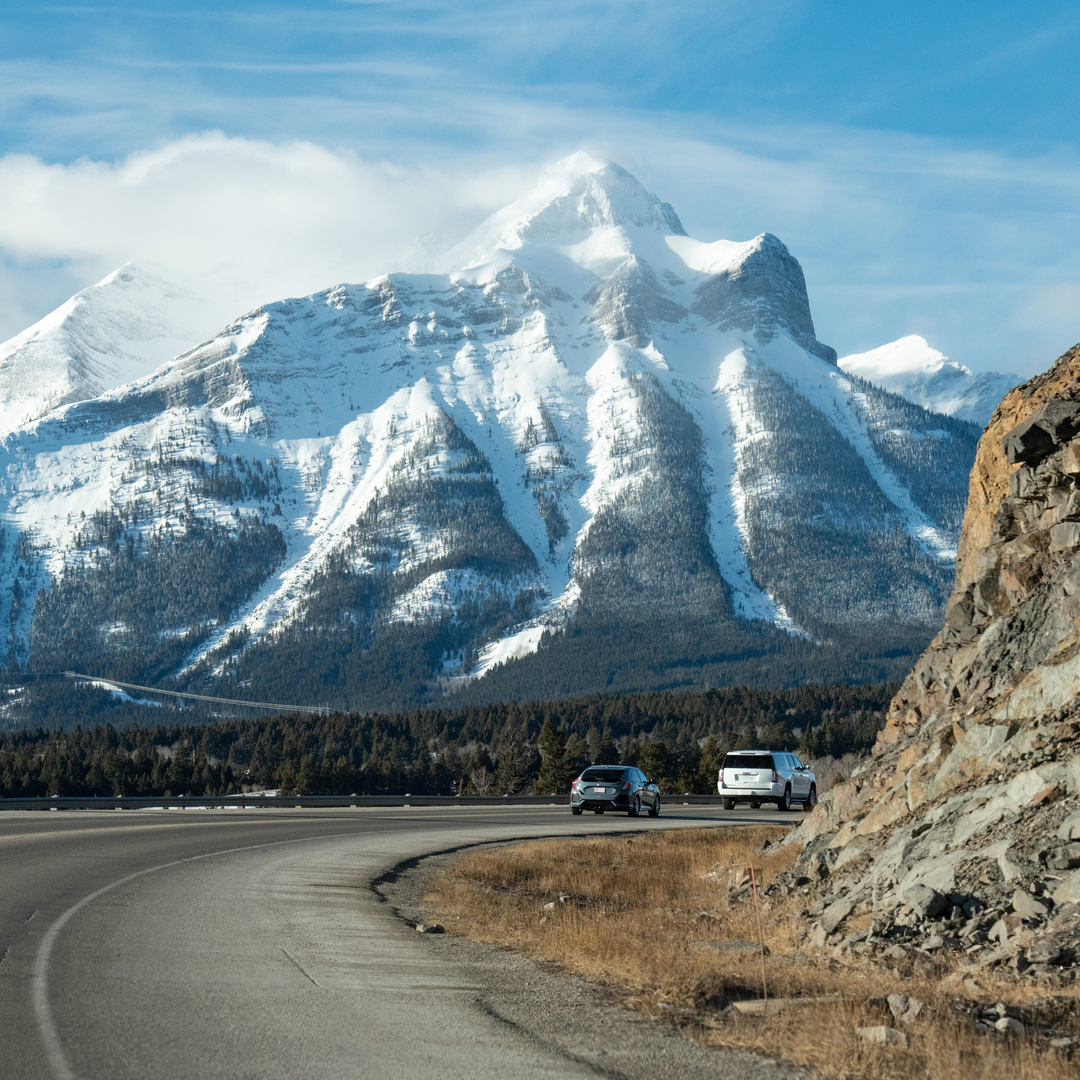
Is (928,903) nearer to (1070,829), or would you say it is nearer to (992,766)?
(1070,829)

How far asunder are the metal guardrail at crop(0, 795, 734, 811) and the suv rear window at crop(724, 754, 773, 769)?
12.5 metres

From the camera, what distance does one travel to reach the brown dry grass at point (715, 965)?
818 centimetres

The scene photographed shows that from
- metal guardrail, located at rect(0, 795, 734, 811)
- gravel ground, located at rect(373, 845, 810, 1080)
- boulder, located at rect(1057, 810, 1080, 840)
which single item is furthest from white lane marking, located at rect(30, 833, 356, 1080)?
metal guardrail, located at rect(0, 795, 734, 811)

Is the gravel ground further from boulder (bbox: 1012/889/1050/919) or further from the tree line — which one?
the tree line

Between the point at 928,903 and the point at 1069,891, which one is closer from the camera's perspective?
the point at 1069,891

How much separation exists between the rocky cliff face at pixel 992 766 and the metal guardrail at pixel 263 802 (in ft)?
103

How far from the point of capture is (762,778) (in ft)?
133

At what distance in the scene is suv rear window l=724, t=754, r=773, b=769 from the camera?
133ft

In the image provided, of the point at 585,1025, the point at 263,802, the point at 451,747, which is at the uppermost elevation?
the point at 585,1025

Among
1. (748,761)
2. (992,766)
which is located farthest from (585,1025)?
(748,761)

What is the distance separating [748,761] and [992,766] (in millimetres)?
27566

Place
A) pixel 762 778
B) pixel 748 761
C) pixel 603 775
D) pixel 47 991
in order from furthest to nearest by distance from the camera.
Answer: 1. pixel 603 775
2. pixel 748 761
3. pixel 762 778
4. pixel 47 991

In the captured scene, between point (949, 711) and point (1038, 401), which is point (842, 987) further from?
point (1038, 401)

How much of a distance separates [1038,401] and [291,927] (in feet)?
50.4
